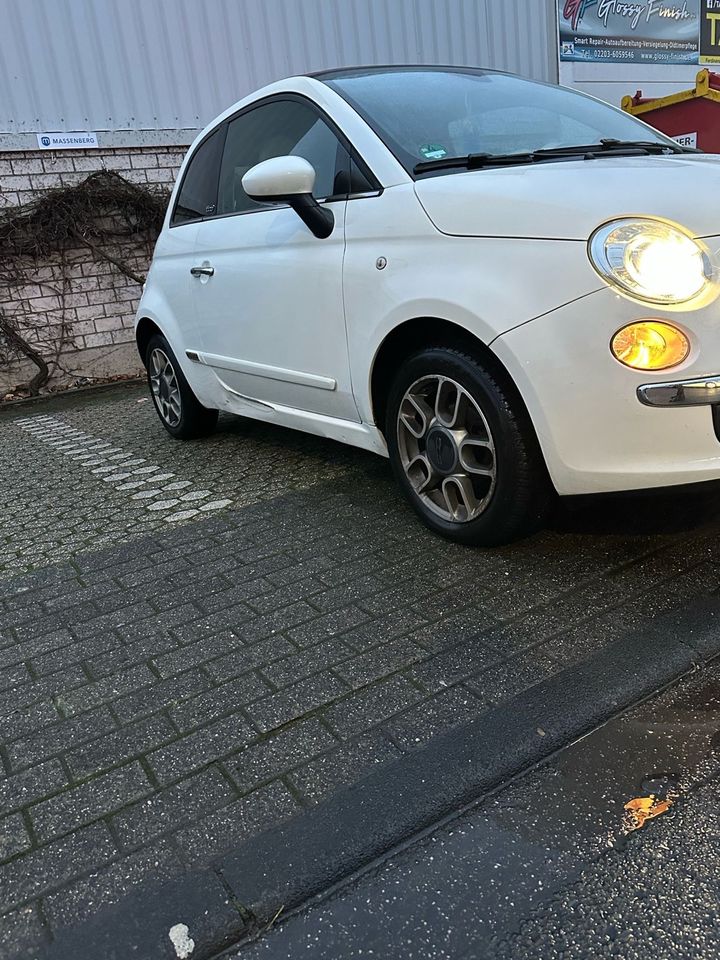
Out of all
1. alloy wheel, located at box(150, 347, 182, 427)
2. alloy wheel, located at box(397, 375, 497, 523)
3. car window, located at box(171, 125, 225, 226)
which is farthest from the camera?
alloy wheel, located at box(150, 347, 182, 427)

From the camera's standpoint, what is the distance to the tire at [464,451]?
2.64 m

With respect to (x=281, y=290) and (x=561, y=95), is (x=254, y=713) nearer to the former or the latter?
(x=281, y=290)

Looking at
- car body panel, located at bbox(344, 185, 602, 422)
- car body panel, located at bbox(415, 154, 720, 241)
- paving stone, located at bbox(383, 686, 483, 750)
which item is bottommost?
paving stone, located at bbox(383, 686, 483, 750)

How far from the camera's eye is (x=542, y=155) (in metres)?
2.92

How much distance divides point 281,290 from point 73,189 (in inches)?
201

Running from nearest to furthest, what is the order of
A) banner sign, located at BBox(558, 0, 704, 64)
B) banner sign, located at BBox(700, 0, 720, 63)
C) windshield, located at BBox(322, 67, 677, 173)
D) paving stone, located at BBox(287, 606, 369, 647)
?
paving stone, located at BBox(287, 606, 369, 647) < windshield, located at BBox(322, 67, 677, 173) < banner sign, located at BBox(558, 0, 704, 64) < banner sign, located at BBox(700, 0, 720, 63)

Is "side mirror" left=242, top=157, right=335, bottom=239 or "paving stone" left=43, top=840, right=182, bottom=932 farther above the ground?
"side mirror" left=242, top=157, right=335, bottom=239

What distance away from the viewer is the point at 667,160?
8.86 ft

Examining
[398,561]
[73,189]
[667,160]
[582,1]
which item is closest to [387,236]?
[667,160]

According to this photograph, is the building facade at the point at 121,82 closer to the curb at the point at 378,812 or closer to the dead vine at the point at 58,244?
the dead vine at the point at 58,244

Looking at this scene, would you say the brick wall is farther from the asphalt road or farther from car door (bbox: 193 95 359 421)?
the asphalt road

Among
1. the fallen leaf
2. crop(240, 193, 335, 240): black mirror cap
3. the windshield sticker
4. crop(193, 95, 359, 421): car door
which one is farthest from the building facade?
the fallen leaf

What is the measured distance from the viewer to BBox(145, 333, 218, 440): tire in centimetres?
489

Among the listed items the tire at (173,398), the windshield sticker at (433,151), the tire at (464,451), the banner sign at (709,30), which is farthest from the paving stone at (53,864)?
the banner sign at (709,30)
